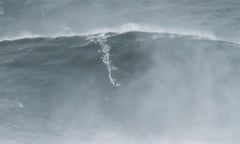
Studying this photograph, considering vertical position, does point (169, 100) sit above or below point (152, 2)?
below

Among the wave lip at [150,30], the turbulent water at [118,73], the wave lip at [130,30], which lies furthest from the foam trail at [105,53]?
the wave lip at [150,30]

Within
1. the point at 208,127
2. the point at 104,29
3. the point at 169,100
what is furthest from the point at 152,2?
the point at 208,127

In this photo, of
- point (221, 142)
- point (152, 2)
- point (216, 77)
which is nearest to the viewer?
point (221, 142)

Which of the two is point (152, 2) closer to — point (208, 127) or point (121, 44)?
point (121, 44)

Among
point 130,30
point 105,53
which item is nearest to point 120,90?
point 105,53

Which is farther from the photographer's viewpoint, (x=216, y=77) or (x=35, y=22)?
(x=35, y=22)

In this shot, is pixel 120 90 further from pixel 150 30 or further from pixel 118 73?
pixel 150 30

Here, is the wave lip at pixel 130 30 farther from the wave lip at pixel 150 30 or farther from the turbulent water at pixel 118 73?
the turbulent water at pixel 118 73

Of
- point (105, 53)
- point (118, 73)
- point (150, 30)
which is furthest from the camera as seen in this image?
point (150, 30)
